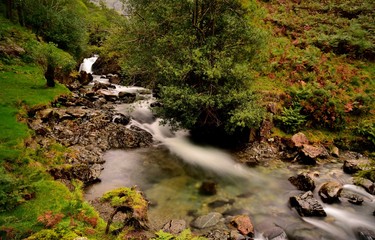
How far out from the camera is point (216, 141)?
16.7 meters

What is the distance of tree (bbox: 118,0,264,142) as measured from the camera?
1357 centimetres

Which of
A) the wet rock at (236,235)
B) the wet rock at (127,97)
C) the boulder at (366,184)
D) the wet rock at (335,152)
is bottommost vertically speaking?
the wet rock at (236,235)

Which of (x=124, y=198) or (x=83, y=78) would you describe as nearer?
(x=124, y=198)

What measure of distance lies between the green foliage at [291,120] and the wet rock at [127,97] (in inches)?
491

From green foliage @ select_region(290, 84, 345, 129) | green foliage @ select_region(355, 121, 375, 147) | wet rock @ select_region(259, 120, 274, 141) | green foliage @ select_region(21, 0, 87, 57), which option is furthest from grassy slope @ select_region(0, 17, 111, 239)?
green foliage @ select_region(355, 121, 375, 147)

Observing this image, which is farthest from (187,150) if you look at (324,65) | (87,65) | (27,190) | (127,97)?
(87,65)

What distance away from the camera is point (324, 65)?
20.1m

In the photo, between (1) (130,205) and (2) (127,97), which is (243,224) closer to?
(1) (130,205)

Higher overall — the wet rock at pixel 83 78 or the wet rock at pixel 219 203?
the wet rock at pixel 83 78

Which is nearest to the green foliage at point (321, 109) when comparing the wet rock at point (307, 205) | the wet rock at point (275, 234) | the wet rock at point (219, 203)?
the wet rock at point (307, 205)

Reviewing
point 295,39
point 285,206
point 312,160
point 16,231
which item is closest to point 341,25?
point 295,39

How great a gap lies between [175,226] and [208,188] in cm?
323

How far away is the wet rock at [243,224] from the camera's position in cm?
848

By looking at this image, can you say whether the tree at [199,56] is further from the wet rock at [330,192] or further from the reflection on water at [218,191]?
the wet rock at [330,192]
